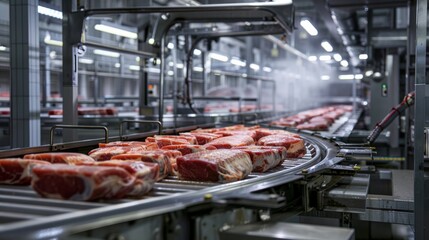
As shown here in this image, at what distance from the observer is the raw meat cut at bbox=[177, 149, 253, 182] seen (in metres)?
2.36

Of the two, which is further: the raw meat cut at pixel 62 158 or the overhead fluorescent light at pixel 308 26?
the overhead fluorescent light at pixel 308 26

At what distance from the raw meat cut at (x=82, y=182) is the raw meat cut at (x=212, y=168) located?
1.65ft

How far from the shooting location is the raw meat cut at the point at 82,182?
183 centimetres

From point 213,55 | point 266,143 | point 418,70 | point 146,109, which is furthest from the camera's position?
point 213,55

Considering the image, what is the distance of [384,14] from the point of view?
12.6 metres

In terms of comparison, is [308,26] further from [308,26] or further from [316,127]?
[316,127]

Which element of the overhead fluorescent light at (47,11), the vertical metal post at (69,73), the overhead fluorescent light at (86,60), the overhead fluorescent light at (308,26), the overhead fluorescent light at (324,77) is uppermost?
the overhead fluorescent light at (86,60)

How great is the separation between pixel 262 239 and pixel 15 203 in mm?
1024

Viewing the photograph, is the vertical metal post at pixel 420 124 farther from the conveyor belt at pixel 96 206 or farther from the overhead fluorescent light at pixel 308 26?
the overhead fluorescent light at pixel 308 26

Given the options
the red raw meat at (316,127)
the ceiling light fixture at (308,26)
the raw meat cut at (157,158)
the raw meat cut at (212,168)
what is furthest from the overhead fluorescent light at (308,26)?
the raw meat cut at (157,158)

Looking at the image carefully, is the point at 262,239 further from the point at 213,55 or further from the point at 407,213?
the point at 213,55

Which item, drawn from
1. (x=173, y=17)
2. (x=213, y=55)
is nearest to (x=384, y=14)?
(x=213, y=55)

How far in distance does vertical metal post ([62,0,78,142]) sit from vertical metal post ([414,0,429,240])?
3.06 m

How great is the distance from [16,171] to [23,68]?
121 inches
